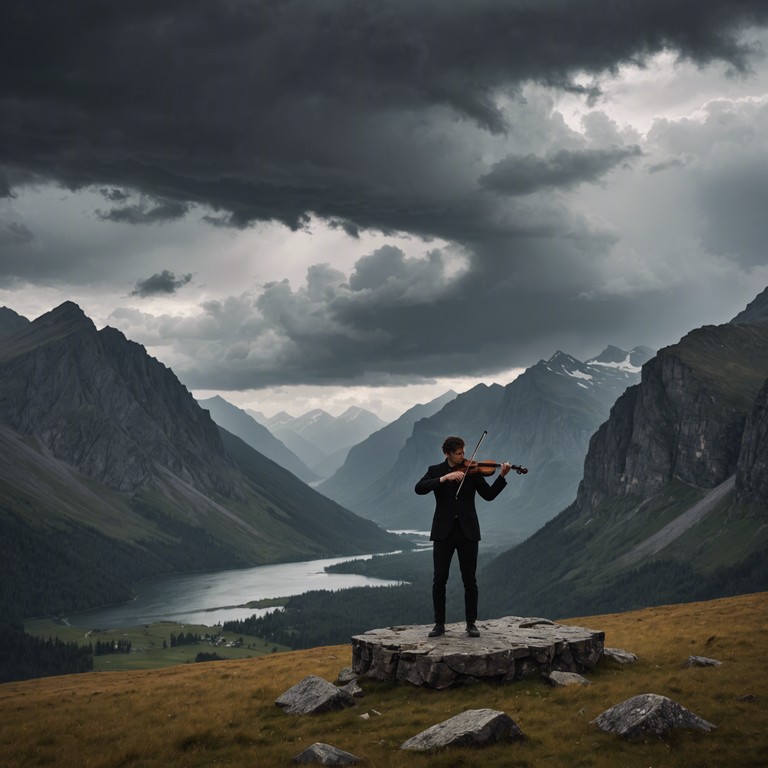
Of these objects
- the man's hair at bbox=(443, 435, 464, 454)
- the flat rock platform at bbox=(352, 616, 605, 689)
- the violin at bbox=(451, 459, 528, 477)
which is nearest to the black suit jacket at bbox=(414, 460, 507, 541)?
the violin at bbox=(451, 459, 528, 477)

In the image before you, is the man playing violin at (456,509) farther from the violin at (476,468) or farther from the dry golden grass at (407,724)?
the dry golden grass at (407,724)

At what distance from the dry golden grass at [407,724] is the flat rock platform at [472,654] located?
1.72 feet

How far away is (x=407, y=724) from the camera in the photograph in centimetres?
2175

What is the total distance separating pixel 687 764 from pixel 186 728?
591 inches

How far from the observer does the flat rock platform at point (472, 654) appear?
83.4ft

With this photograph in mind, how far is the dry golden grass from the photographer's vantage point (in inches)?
721

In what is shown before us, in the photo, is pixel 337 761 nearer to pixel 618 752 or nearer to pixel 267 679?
pixel 618 752

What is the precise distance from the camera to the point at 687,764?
17156 millimetres

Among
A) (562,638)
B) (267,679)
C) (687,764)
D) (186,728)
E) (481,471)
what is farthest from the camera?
(267,679)

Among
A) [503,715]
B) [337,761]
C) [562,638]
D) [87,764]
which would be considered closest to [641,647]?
[562,638]

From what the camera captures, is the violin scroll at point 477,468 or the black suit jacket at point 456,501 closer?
the violin scroll at point 477,468

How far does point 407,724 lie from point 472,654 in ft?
14.6

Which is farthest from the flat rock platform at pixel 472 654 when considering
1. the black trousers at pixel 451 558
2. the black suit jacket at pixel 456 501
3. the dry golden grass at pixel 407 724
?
the black suit jacket at pixel 456 501

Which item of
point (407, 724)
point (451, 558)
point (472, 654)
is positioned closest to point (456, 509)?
point (451, 558)
